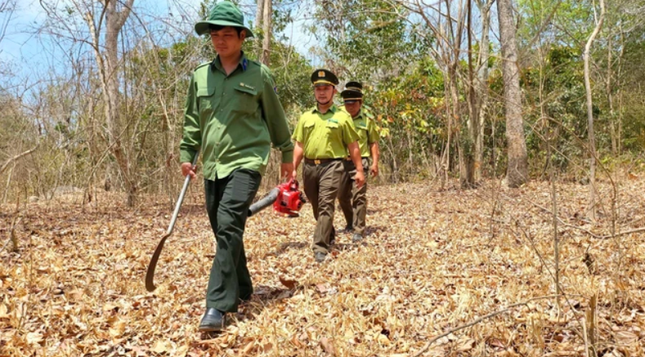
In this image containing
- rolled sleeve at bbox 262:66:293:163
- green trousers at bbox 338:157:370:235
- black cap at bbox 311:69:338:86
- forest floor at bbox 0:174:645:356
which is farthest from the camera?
green trousers at bbox 338:157:370:235

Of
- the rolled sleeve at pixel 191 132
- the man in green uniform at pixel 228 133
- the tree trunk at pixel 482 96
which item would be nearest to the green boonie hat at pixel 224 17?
the man in green uniform at pixel 228 133

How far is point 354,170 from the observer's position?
6.26 metres

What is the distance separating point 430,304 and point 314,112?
9.09ft

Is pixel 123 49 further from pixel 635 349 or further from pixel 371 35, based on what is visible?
pixel 371 35

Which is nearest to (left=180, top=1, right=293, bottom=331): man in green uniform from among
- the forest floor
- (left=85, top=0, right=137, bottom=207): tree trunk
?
the forest floor

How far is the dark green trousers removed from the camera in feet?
10.8

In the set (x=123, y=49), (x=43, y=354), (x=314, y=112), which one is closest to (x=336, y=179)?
(x=314, y=112)

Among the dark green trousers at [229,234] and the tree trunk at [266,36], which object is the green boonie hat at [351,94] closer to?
the dark green trousers at [229,234]

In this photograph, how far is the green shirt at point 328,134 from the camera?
5559mm

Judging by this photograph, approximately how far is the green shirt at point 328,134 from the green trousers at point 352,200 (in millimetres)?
479

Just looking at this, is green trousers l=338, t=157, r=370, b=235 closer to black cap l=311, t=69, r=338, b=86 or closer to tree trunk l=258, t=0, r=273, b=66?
black cap l=311, t=69, r=338, b=86

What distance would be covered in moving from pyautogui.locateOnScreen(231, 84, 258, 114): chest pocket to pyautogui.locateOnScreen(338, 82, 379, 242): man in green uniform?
2330 millimetres

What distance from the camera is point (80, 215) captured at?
8547 millimetres

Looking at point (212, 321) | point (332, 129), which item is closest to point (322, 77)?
point (332, 129)
